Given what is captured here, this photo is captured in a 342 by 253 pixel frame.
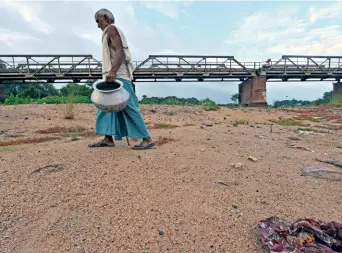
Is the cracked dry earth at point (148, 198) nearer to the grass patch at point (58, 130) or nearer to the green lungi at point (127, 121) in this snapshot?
the green lungi at point (127, 121)

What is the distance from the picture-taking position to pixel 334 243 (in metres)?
1.27

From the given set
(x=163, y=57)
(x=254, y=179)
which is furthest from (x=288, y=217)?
(x=163, y=57)

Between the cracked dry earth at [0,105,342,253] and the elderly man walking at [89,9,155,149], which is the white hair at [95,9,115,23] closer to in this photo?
the elderly man walking at [89,9,155,149]

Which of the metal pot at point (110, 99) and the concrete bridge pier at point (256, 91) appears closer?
the metal pot at point (110, 99)

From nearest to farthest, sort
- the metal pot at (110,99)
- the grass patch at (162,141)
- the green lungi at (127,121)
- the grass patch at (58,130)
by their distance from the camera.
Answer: the metal pot at (110,99) < the green lungi at (127,121) < the grass patch at (162,141) < the grass patch at (58,130)

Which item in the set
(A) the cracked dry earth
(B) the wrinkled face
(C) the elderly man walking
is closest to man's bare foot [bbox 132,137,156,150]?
(C) the elderly man walking

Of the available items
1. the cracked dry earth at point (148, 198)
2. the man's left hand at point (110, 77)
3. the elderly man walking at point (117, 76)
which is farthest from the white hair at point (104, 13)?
the cracked dry earth at point (148, 198)

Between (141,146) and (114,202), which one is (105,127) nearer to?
(141,146)

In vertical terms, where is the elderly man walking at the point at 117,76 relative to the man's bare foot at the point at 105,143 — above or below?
above

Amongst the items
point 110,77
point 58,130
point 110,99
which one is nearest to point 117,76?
point 110,77

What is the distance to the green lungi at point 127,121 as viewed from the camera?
2.94 m

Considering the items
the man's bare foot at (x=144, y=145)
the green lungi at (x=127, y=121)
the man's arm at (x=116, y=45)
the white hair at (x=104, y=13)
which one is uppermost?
the white hair at (x=104, y=13)

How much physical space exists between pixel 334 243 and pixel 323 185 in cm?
110

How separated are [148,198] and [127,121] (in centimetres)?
133
